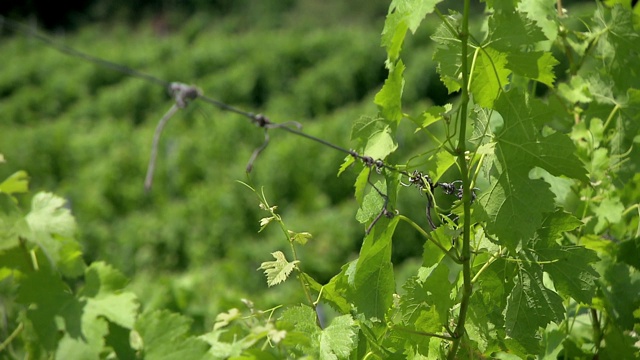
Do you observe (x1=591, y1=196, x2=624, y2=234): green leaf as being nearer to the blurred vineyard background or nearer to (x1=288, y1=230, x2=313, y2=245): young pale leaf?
(x1=288, y1=230, x2=313, y2=245): young pale leaf

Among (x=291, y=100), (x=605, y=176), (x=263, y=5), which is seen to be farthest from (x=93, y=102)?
(x=605, y=176)

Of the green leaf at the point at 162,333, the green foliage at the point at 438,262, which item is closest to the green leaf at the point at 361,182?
the green foliage at the point at 438,262

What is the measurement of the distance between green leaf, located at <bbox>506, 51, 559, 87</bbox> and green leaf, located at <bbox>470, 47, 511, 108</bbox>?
0.03ft

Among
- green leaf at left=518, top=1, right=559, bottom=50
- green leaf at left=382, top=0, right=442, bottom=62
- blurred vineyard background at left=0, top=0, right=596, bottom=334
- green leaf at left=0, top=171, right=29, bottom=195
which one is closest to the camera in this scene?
green leaf at left=382, top=0, right=442, bottom=62

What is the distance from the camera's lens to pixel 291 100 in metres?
13.8

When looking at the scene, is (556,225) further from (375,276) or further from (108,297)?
(108,297)

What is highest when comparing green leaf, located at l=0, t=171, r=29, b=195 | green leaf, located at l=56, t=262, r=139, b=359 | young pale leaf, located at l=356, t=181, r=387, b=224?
young pale leaf, located at l=356, t=181, r=387, b=224

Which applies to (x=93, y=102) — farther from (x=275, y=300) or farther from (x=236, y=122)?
(x=275, y=300)

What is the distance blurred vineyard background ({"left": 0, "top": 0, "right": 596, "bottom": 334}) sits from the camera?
8.35 m

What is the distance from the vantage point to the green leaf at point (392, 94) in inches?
42.5

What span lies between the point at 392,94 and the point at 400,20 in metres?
0.10

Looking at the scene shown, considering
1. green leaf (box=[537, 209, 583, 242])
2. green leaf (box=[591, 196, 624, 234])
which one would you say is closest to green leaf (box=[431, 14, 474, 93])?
green leaf (box=[537, 209, 583, 242])

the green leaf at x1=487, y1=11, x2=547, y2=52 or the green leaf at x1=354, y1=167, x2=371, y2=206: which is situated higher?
the green leaf at x1=487, y1=11, x2=547, y2=52

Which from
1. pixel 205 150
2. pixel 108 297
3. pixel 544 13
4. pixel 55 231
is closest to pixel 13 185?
pixel 55 231
